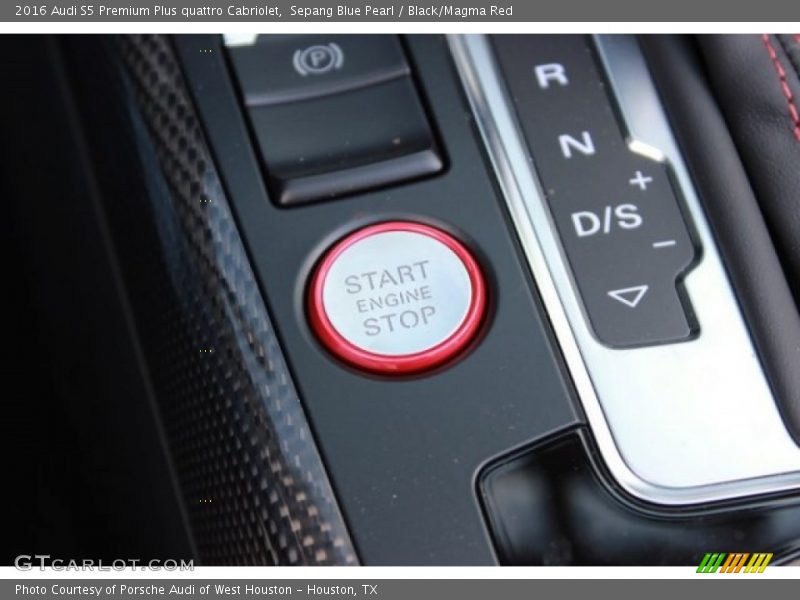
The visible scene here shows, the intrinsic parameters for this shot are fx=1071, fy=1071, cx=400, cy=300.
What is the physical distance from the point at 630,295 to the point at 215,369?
0.24m

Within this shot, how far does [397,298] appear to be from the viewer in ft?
1.89

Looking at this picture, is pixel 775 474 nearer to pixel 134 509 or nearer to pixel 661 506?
pixel 661 506

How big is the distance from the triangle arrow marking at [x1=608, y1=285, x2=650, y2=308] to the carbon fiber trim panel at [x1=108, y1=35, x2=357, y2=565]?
7.4 inches

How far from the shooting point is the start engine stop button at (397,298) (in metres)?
0.57

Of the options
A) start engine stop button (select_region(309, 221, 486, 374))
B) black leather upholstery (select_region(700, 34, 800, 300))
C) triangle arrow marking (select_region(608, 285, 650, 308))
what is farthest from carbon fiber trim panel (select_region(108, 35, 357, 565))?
black leather upholstery (select_region(700, 34, 800, 300))

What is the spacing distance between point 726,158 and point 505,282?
164mm

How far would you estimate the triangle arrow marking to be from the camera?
1.97 ft

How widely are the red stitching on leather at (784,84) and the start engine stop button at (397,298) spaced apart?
0.71ft

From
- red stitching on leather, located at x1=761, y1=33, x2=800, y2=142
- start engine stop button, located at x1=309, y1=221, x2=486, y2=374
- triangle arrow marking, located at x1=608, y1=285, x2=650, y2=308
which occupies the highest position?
red stitching on leather, located at x1=761, y1=33, x2=800, y2=142

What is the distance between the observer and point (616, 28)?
2.19 feet

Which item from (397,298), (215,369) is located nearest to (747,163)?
(397,298)

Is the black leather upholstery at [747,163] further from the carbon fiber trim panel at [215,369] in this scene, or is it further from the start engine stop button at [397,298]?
the carbon fiber trim panel at [215,369]

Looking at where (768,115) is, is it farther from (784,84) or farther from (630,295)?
(630,295)

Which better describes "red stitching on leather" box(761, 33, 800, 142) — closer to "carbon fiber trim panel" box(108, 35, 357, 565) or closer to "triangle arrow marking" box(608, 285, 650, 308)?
"triangle arrow marking" box(608, 285, 650, 308)
